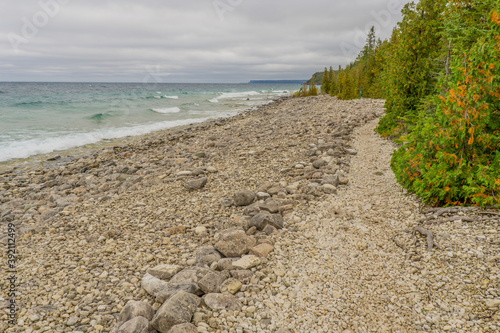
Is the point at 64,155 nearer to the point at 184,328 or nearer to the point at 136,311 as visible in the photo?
the point at 136,311

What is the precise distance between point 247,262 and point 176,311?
1372mm

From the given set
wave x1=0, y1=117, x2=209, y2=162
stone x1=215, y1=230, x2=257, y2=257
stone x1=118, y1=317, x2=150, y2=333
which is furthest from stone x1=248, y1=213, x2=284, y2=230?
wave x1=0, y1=117, x2=209, y2=162

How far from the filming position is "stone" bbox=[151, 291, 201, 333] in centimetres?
333

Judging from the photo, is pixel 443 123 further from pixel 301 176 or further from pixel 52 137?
pixel 52 137

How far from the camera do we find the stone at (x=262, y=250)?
4.74m

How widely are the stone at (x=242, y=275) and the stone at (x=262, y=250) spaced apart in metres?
0.45

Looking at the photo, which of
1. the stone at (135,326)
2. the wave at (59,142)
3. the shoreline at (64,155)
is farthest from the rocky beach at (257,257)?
the wave at (59,142)

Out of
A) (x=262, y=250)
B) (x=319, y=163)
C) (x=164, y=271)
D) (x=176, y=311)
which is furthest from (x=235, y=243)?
(x=319, y=163)

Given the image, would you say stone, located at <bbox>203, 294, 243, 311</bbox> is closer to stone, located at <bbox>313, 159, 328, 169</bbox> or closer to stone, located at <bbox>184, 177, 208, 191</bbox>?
stone, located at <bbox>184, 177, 208, 191</bbox>

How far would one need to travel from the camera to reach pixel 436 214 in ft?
17.3

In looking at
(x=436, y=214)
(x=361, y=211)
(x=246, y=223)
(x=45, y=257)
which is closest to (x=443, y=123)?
(x=436, y=214)

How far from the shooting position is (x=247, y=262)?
14.8 feet

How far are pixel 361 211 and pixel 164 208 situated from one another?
4.48 metres

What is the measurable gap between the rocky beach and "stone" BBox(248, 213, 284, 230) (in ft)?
0.09
